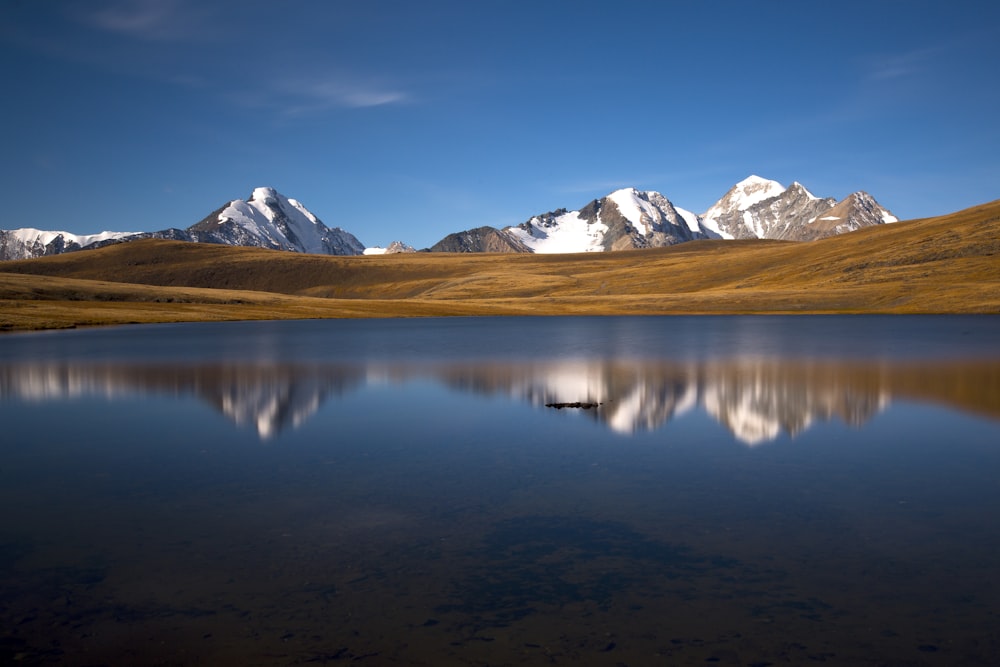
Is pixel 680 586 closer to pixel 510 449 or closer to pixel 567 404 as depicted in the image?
pixel 510 449

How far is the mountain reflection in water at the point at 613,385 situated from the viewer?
28.2 metres

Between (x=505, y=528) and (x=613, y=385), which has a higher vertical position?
(x=505, y=528)

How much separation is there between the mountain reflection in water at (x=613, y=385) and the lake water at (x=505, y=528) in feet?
1.19

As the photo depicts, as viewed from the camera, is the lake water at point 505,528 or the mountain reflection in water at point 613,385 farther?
the mountain reflection in water at point 613,385

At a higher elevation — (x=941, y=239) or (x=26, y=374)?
(x=941, y=239)

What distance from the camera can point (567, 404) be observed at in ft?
100

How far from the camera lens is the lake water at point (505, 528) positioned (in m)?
10.2

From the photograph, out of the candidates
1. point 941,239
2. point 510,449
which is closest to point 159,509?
point 510,449

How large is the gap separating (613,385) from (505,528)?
919 inches

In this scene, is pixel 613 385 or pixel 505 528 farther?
pixel 613 385

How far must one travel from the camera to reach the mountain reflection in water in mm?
28250

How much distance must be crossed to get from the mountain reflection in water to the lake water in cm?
36

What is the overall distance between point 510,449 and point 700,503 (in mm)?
7271

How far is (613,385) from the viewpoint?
37.3m
